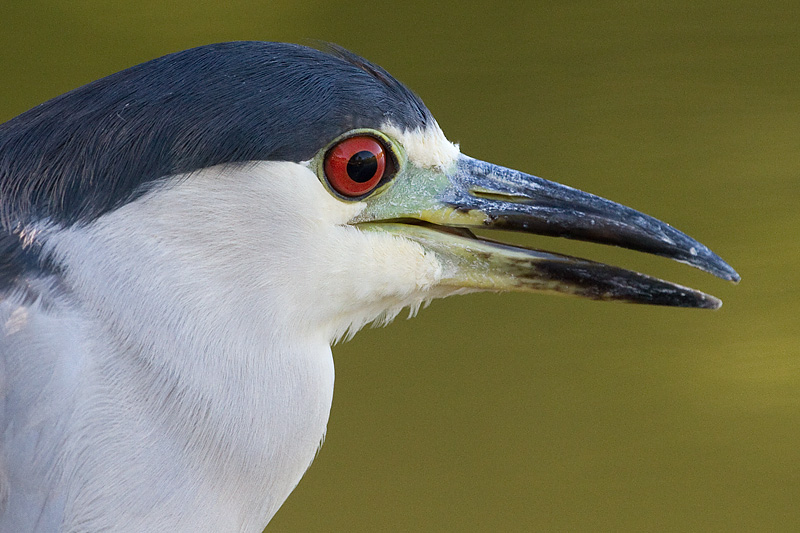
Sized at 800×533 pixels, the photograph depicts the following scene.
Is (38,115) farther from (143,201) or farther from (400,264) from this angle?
(400,264)

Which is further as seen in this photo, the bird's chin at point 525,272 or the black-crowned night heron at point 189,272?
the bird's chin at point 525,272

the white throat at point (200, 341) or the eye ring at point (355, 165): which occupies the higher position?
the eye ring at point (355, 165)

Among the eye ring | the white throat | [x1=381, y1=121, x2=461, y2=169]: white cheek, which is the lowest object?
the white throat

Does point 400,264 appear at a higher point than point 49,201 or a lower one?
higher

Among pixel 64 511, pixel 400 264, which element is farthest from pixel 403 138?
pixel 64 511

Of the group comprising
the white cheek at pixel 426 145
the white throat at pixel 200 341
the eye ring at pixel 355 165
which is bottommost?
the white throat at pixel 200 341

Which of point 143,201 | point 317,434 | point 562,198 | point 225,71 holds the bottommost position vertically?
point 317,434

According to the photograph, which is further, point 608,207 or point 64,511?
point 608,207
